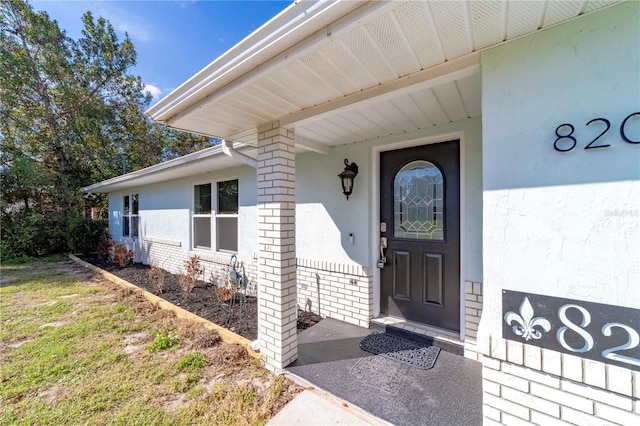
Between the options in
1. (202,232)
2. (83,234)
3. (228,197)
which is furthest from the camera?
(83,234)

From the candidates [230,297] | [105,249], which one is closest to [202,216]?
[230,297]

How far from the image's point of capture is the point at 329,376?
2.41 meters

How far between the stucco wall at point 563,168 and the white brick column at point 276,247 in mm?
1723

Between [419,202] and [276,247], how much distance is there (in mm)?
1823

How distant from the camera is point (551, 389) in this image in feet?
4.22

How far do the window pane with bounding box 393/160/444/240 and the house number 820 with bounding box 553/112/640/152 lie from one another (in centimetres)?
169

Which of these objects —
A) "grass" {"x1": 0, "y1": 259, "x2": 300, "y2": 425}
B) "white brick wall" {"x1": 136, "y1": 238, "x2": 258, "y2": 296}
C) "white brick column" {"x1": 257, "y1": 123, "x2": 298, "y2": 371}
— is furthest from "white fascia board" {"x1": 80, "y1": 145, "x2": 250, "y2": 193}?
"grass" {"x1": 0, "y1": 259, "x2": 300, "y2": 425}

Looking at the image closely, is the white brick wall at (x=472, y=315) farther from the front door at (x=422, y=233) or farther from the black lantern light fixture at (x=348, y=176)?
the black lantern light fixture at (x=348, y=176)

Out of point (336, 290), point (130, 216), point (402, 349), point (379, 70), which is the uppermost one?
point (379, 70)

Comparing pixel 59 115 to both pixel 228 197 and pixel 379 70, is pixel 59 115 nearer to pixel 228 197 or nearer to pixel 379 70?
pixel 228 197

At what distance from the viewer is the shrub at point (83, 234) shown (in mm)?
9992

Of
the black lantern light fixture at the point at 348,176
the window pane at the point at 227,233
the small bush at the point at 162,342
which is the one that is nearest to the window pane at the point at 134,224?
the window pane at the point at 227,233

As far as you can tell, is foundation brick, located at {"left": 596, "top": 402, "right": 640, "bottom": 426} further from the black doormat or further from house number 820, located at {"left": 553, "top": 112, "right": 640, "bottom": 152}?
the black doormat

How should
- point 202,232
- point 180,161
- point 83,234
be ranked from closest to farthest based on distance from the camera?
point 180,161, point 202,232, point 83,234
